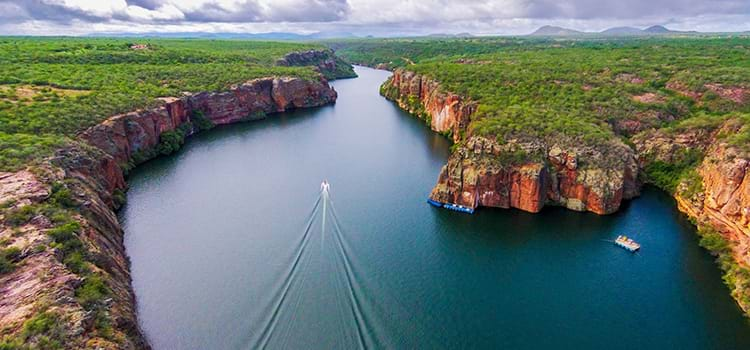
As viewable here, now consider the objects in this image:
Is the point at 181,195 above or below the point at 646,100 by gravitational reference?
below

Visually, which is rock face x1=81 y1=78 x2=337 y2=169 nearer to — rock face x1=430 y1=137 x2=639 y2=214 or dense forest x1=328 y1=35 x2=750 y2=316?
dense forest x1=328 y1=35 x2=750 y2=316

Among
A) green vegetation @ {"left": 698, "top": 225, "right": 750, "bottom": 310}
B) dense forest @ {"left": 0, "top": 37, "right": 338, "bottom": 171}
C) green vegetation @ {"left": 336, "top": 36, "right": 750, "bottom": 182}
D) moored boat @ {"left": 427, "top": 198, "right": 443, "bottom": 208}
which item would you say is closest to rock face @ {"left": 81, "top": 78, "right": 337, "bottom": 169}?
dense forest @ {"left": 0, "top": 37, "right": 338, "bottom": 171}

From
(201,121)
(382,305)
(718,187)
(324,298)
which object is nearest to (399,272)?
(382,305)

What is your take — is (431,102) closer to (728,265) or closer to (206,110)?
(206,110)

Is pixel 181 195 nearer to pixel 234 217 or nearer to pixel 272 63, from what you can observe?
pixel 234 217

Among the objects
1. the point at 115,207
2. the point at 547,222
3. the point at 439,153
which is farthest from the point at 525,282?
the point at 115,207

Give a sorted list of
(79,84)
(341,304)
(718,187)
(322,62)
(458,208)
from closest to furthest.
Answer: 1. (341,304)
2. (718,187)
3. (458,208)
4. (79,84)
5. (322,62)

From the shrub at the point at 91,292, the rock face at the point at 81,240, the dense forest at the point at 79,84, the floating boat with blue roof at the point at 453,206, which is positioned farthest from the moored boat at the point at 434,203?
the dense forest at the point at 79,84
